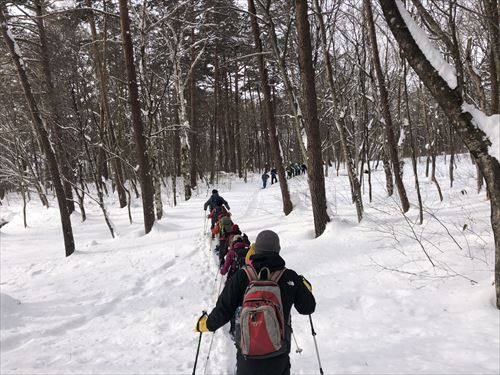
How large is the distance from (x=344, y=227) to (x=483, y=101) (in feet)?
18.0

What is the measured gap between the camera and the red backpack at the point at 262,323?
8.26 feet

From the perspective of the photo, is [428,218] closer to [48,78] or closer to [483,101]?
[483,101]

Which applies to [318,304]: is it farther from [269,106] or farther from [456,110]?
[269,106]

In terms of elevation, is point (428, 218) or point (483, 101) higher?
point (483, 101)

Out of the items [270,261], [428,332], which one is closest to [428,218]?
[428,332]

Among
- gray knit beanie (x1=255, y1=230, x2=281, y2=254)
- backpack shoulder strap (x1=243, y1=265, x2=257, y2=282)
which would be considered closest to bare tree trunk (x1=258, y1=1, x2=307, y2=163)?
gray knit beanie (x1=255, y1=230, x2=281, y2=254)

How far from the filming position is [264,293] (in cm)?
260

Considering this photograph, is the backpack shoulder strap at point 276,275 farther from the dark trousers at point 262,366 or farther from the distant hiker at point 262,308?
the dark trousers at point 262,366

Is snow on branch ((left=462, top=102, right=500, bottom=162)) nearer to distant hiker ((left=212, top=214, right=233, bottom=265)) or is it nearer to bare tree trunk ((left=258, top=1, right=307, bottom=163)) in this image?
distant hiker ((left=212, top=214, right=233, bottom=265))

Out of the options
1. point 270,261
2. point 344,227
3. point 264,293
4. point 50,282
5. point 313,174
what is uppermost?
point 313,174

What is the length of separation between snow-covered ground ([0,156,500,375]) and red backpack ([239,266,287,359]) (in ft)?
4.60

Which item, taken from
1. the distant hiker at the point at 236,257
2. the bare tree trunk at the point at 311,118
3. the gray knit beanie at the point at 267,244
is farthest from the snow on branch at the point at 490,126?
the bare tree trunk at the point at 311,118

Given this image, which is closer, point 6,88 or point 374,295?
point 374,295

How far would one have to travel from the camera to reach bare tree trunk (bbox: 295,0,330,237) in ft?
26.9
